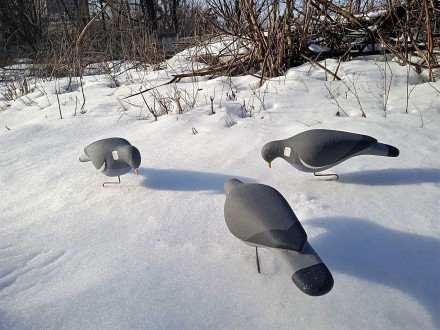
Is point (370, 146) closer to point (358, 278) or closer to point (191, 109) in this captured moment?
point (358, 278)

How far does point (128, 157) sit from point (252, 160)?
526 mm

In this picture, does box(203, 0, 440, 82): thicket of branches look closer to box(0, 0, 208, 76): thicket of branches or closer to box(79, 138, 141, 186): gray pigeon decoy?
box(79, 138, 141, 186): gray pigeon decoy

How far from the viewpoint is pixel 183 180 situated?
1.31 meters

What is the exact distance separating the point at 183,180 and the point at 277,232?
0.68 m

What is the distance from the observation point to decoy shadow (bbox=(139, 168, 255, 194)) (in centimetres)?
125

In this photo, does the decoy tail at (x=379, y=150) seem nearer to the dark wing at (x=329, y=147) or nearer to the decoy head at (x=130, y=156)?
the dark wing at (x=329, y=147)

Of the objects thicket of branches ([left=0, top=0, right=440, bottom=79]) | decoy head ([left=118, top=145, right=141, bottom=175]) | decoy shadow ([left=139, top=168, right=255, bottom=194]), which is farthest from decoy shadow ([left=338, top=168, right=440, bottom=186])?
thicket of branches ([left=0, top=0, right=440, bottom=79])

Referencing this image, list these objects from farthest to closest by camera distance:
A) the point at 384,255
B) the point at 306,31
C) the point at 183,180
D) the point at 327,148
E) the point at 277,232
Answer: the point at 306,31
the point at 183,180
the point at 327,148
the point at 384,255
the point at 277,232

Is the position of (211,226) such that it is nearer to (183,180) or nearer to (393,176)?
(183,180)

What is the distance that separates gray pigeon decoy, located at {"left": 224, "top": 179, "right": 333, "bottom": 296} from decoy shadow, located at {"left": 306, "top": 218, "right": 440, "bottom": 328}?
209 millimetres

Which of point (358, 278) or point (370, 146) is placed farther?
point (370, 146)

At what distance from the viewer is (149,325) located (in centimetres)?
72

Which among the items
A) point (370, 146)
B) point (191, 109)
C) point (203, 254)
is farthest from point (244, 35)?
point (203, 254)

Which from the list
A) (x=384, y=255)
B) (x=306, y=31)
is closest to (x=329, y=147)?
(x=384, y=255)
